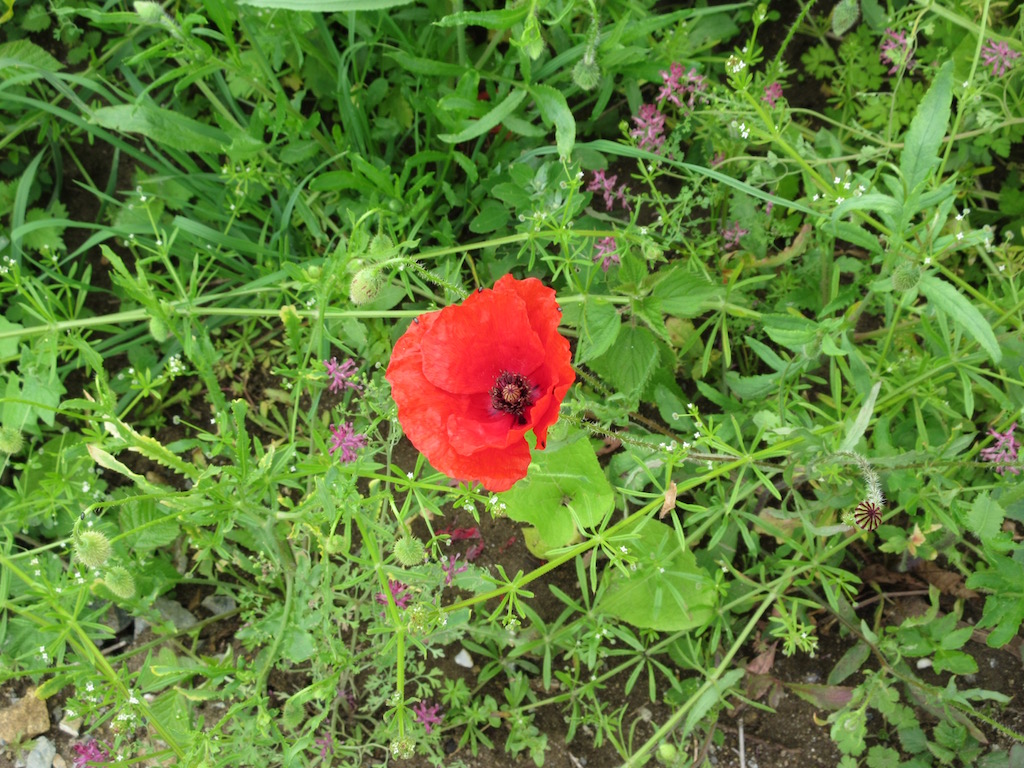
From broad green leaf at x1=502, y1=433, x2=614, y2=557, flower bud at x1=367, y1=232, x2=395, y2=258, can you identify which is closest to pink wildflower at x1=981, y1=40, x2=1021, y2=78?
broad green leaf at x1=502, y1=433, x2=614, y2=557

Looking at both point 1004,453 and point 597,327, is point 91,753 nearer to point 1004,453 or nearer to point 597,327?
point 597,327

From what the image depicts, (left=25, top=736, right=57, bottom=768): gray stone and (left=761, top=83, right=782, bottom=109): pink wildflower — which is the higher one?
(left=761, top=83, right=782, bottom=109): pink wildflower

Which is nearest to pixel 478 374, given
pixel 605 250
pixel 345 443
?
pixel 345 443

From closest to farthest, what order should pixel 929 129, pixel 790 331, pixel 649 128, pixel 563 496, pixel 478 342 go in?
pixel 929 129 < pixel 478 342 < pixel 790 331 < pixel 563 496 < pixel 649 128

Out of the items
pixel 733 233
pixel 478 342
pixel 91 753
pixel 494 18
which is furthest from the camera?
pixel 733 233

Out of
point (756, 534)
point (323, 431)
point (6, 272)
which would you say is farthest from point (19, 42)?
point (756, 534)

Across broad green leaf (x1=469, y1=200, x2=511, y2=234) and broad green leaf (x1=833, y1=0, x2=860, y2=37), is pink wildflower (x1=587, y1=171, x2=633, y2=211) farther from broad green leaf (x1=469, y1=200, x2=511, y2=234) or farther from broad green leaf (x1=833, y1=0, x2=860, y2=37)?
broad green leaf (x1=833, y1=0, x2=860, y2=37)
